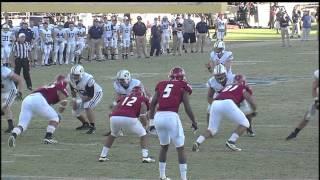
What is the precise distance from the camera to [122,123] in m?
10.5

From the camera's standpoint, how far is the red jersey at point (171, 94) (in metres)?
9.54

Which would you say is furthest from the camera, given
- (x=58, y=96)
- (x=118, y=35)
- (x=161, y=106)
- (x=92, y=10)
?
(x=118, y=35)

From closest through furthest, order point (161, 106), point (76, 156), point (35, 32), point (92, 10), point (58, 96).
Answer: point (161, 106) < point (76, 156) < point (58, 96) < point (92, 10) < point (35, 32)

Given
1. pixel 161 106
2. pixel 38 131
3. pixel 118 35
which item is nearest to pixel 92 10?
pixel 118 35

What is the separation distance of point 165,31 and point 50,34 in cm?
700

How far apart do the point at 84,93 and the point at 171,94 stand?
4448 millimetres

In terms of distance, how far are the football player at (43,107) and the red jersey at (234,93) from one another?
9.21 ft

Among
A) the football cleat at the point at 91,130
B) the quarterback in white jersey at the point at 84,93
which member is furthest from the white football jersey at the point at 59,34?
the football cleat at the point at 91,130

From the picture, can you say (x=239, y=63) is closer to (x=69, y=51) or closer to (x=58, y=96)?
(x=69, y=51)

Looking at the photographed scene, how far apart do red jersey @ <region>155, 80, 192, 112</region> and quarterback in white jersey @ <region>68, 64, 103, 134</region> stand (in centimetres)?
371

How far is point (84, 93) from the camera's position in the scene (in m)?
13.9

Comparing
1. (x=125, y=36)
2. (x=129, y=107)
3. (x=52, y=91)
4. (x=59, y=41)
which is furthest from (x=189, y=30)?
(x=129, y=107)

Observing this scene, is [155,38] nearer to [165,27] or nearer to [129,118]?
[165,27]

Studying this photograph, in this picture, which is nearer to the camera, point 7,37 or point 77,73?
point 77,73
